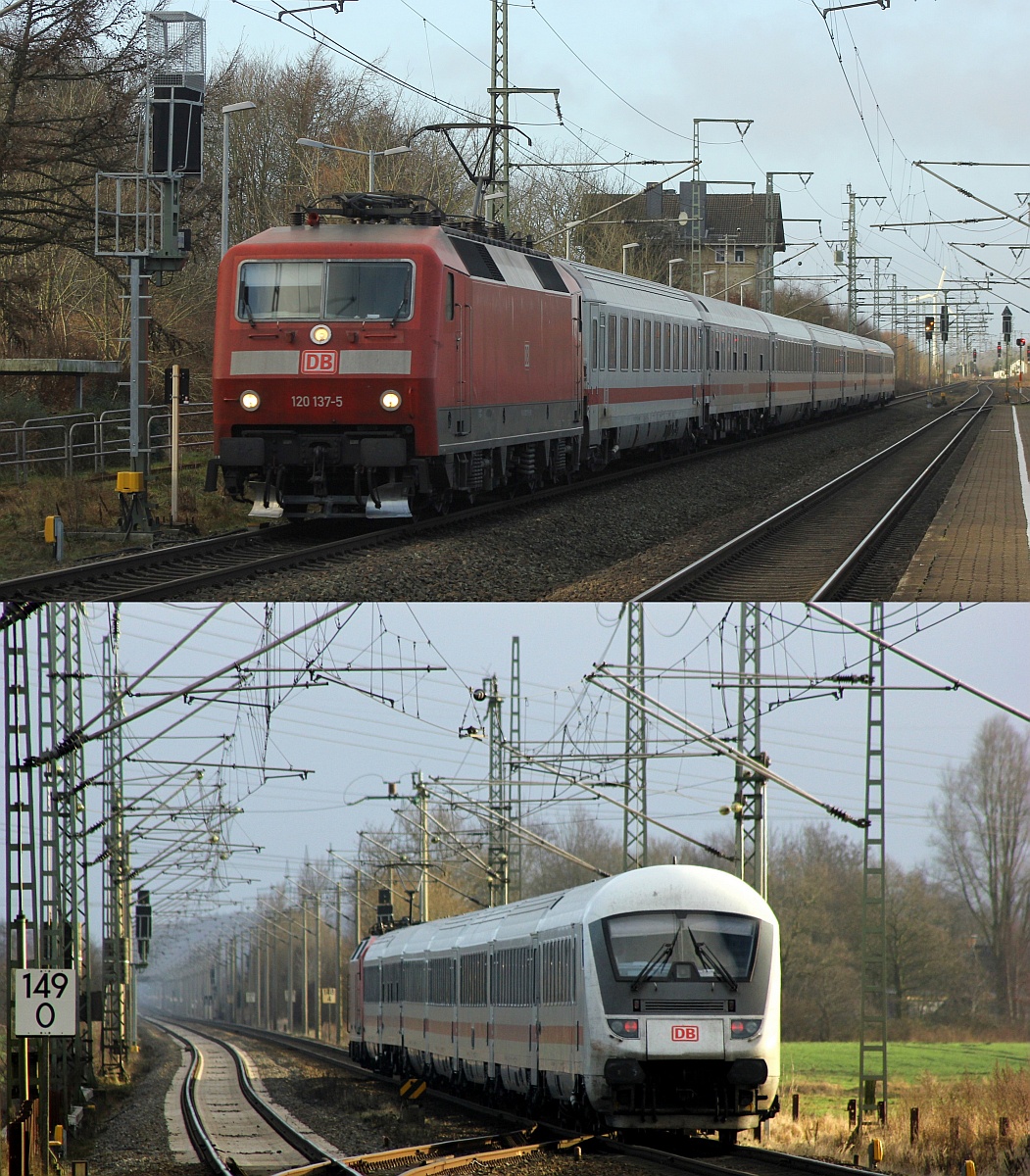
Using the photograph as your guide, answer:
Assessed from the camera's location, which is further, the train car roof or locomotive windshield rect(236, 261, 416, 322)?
locomotive windshield rect(236, 261, 416, 322)

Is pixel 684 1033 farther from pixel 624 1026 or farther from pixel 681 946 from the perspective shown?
pixel 681 946

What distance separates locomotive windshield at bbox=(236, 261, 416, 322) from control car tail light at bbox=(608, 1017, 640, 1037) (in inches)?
321

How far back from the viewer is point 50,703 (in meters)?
19.5

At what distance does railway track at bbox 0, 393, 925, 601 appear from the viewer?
591 inches

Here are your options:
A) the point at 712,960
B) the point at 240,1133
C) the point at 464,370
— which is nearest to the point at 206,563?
the point at 464,370

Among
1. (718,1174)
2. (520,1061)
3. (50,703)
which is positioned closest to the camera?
(718,1174)

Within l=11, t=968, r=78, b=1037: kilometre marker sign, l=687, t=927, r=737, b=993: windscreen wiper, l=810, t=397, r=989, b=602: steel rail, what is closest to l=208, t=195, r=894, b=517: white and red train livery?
l=810, t=397, r=989, b=602: steel rail

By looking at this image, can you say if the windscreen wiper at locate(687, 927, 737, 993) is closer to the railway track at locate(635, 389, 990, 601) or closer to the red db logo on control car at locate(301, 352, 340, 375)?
the railway track at locate(635, 389, 990, 601)

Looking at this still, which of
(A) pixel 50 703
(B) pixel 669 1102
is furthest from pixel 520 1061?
(A) pixel 50 703

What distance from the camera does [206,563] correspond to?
1641 cm

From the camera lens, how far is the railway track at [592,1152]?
39.0 feet

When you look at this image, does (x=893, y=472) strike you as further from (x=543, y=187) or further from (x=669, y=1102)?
(x=543, y=187)

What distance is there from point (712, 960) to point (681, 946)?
29 cm

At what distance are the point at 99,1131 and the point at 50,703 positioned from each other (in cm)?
535
